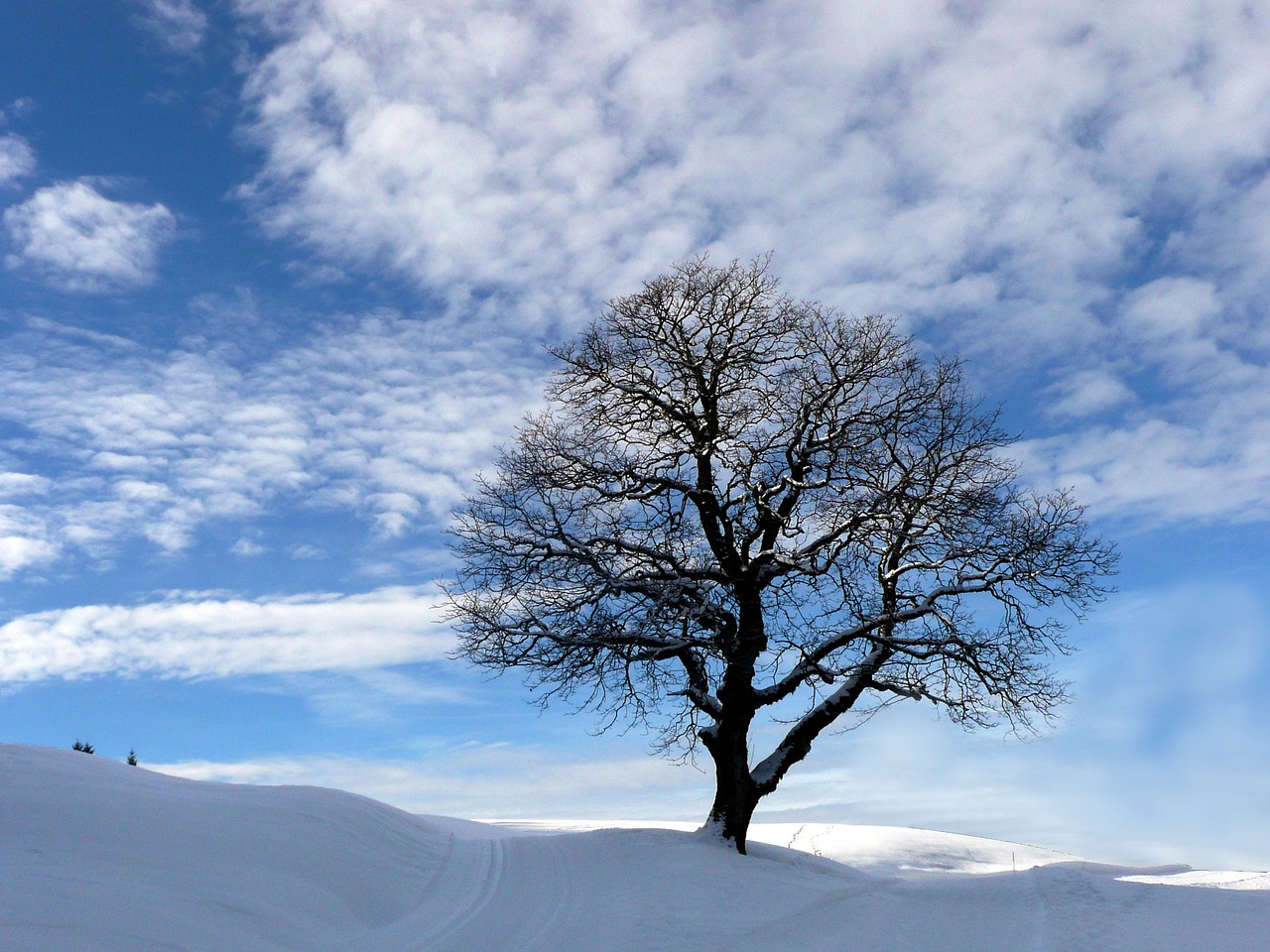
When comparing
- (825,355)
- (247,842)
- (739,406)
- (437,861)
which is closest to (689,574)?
(739,406)

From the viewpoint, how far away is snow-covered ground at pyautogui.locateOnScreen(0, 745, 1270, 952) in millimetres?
9391

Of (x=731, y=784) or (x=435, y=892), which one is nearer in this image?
(x=435, y=892)

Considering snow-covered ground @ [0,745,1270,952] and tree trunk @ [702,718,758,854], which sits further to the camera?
tree trunk @ [702,718,758,854]

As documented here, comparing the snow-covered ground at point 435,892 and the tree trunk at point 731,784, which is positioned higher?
the tree trunk at point 731,784

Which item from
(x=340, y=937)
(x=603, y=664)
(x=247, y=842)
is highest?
(x=603, y=664)

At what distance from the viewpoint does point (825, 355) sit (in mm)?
18062

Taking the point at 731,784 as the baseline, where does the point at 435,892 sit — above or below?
below

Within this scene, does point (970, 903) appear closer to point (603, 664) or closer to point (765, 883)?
point (765, 883)

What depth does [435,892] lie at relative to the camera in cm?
1335

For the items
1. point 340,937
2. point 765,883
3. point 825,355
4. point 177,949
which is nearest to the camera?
point 177,949

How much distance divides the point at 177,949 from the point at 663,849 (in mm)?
8309

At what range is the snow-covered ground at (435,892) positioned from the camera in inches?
370

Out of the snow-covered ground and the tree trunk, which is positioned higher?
the tree trunk

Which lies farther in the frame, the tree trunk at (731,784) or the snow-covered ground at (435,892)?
the tree trunk at (731,784)
